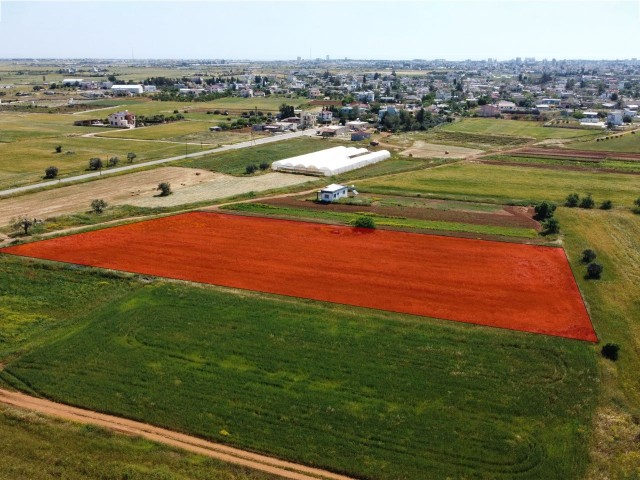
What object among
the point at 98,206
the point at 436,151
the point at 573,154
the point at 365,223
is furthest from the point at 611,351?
the point at 573,154

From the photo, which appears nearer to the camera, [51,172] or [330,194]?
[330,194]

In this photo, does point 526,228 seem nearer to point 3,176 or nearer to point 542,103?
point 3,176

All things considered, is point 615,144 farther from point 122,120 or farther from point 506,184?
point 122,120

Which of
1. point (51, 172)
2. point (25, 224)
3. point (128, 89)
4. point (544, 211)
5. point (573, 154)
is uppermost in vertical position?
point (128, 89)

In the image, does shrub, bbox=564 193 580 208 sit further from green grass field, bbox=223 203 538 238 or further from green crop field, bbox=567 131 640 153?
green crop field, bbox=567 131 640 153

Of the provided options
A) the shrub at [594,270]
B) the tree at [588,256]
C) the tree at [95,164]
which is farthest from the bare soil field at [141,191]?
the shrub at [594,270]
